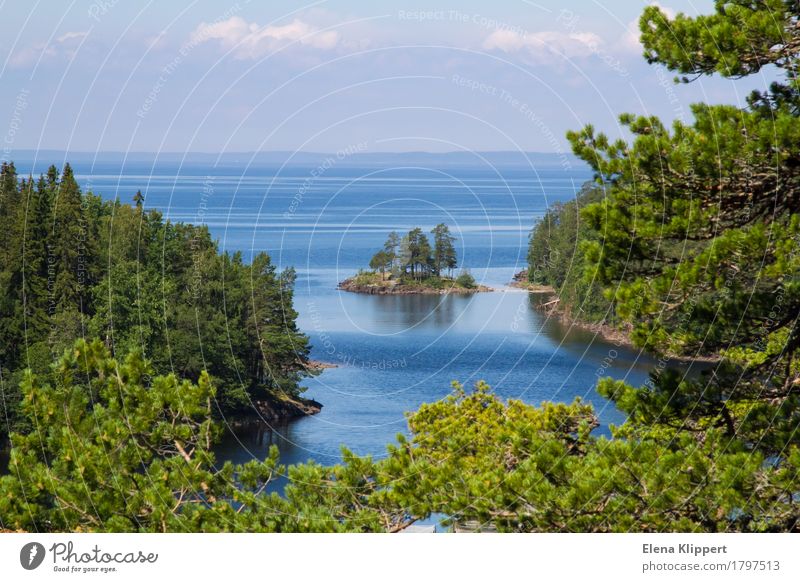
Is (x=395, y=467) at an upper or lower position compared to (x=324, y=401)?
upper

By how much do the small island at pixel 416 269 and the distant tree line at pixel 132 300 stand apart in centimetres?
1271

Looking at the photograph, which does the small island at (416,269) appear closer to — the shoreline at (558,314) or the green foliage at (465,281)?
the green foliage at (465,281)

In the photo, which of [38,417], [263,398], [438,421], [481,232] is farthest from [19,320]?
[481,232]

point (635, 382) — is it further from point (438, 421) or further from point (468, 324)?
point (438, 421)

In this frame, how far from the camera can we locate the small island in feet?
201

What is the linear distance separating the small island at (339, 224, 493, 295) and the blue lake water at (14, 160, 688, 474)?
3.62 feet

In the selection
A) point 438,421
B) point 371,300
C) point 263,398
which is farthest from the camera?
point 371,300

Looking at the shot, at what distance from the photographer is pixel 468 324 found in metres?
53.0

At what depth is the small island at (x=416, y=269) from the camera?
61.3 metres

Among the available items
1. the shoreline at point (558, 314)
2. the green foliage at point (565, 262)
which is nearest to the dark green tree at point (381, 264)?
the shoreline at point (558, 314)

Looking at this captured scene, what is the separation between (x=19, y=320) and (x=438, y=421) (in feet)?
89.5

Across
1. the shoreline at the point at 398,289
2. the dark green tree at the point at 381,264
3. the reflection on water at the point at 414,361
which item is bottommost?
the reflection on water at the point at 414,361
